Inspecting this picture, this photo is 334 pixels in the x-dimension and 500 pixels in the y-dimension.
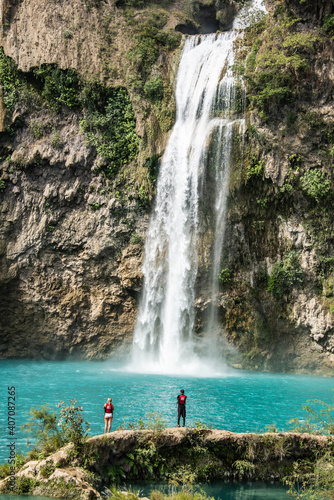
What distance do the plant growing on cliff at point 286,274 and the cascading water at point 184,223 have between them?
2.82m

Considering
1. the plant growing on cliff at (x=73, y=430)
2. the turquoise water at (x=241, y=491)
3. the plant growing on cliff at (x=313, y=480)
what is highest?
the plant growing on cliff at (x=73, y=430)

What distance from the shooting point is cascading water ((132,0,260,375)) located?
914 inches


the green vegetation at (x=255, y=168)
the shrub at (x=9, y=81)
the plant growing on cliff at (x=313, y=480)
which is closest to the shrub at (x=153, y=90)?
the green vegetation at (x=255, y=168)

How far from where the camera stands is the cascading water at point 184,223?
23.2m

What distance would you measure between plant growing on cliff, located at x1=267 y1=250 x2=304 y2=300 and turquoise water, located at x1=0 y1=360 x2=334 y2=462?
412 cm

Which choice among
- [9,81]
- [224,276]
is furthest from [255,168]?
[9,81]

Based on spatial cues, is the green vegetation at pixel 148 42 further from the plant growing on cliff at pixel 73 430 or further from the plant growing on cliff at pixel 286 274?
the plant growing on cliff at pixel 73 430

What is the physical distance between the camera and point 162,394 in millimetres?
16016

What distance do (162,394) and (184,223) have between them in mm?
9960

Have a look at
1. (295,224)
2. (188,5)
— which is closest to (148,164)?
(295,224)

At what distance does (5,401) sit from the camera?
15.1 m

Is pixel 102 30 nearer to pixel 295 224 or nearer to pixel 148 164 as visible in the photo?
pixel 148 164

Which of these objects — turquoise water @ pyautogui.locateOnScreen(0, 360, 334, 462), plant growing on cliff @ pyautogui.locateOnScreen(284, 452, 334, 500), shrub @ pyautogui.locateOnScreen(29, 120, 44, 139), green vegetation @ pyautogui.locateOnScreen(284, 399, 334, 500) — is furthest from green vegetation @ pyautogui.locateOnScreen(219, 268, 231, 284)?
plant growing on cliff @ pyautogui.locateOnScreen(284, 452, 334, 500)

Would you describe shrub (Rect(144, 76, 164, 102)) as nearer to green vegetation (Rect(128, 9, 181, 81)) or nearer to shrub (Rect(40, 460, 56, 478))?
green vegetation (Rect(128, 9, 181, 81))
